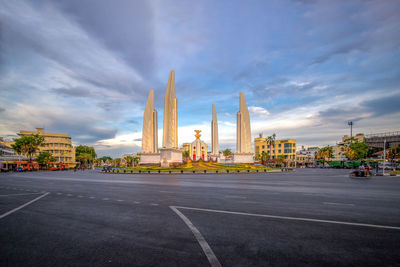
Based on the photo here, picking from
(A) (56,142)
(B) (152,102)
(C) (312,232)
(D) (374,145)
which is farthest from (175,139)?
(D) (374,145)

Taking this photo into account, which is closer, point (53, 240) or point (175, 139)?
point (53, 240)

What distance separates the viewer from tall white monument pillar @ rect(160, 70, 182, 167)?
50562 millimetres

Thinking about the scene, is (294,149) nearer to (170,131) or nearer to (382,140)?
(382,140)

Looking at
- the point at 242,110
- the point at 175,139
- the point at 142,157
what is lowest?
the point at 142,157

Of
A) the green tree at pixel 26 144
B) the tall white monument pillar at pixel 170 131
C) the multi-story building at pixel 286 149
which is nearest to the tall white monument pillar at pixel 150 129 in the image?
the tall white monument pillar at pixel 170 131

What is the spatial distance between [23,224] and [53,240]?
2710 mm

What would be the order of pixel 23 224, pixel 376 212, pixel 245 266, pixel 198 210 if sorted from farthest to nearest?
1. pixel 198 210
2. pixel 376 212
3. pixel 23 224
4. pixel 245 266

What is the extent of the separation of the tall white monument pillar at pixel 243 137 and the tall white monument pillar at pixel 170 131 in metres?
19.1

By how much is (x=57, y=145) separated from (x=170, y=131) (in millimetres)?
77215

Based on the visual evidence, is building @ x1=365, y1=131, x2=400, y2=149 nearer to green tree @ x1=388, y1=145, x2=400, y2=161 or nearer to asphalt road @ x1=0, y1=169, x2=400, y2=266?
green tree @ x1=388, y1=145, x2=400, y2=161

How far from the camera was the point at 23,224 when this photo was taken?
751 cm

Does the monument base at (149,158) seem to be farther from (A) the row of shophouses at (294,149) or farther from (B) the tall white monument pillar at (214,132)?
(A) the row of shophouses at (294,149)

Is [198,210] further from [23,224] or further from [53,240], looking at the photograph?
[23,224]

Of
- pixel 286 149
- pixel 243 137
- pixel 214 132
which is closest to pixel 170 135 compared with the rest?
pixel 243 137
